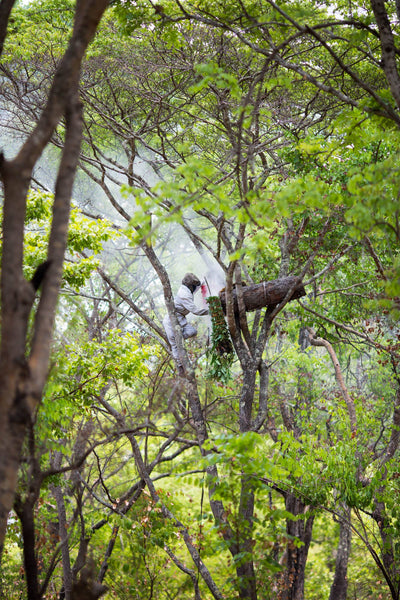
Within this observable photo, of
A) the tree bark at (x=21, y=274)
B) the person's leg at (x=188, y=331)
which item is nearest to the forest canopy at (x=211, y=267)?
the tree bark at (x=21, y=274)

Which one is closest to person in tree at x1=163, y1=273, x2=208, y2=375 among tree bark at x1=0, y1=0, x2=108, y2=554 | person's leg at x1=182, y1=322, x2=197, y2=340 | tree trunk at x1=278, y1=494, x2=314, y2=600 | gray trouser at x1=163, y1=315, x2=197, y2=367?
gray trouser at x1=163, y1=315, x2=197, y2=367

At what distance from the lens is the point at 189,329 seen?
28.2ft

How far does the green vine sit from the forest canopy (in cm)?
3

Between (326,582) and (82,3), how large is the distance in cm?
1496

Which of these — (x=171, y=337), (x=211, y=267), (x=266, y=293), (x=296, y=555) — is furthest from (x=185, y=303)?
(x=296, y=555)

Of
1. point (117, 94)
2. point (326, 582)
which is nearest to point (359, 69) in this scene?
point (117, 94)

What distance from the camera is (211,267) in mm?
8922

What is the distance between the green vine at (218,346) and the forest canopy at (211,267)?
0.03m

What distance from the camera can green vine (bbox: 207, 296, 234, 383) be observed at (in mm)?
7566

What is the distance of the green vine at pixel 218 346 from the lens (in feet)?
24.8

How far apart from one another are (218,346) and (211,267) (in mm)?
1628

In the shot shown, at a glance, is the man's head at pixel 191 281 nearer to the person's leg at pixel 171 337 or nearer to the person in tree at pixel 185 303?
the person in tree at pixel 185 303

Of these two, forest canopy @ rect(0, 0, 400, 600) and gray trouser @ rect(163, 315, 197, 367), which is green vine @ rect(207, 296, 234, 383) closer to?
forest canopy @ rect(0, 0, 400, 600)

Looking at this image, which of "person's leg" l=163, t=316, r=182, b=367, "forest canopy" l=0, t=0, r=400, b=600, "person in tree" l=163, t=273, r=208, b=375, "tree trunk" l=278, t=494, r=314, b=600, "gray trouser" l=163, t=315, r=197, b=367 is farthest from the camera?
"tree trunk" l=278, t=494, r=314, b=600
